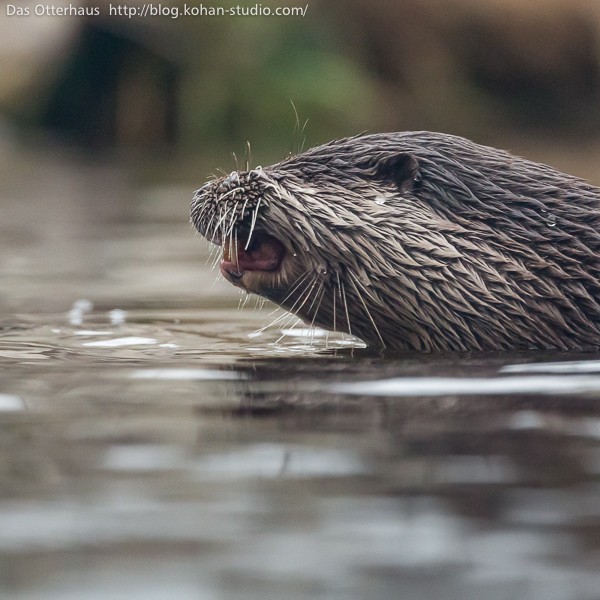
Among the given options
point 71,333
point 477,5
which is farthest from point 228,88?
point 71,333

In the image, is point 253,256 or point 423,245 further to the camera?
point 253,256

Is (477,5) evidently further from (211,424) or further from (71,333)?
(211,424)

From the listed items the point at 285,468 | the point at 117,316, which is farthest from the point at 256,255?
the point at 285,468

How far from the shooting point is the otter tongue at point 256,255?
4723 millimetres

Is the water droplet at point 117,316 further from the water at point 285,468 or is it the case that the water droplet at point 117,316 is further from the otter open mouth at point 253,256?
the otter open mouth at point 253,256

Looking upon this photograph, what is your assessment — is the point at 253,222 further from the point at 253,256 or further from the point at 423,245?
the point at 423,245

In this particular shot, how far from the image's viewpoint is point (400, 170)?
473cm

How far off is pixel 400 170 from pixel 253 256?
53 cm

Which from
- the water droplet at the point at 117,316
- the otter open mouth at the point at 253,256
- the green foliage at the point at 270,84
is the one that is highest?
the green foliage at the point at 270,84

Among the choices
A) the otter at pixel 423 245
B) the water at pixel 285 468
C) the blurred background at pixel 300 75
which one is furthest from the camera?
the blurred background at pixel 300 75

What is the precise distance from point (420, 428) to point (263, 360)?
51.8 inches

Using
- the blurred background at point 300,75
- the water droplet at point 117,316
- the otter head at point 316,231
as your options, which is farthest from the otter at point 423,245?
the blurred background at point 300,75

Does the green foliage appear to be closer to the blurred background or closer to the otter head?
the blurred background

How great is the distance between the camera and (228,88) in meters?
18.6
